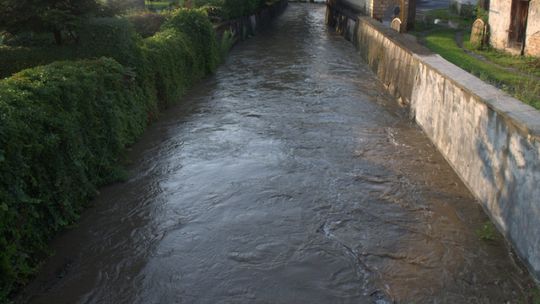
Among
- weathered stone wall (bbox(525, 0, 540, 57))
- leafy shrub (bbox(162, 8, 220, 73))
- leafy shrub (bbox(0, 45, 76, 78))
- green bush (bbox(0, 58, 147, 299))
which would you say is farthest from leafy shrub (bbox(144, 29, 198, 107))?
weathered stone wall (bbox(525, 0, 540, 57))

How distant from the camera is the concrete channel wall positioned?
5.66 meters

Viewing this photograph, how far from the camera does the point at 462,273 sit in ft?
19.2

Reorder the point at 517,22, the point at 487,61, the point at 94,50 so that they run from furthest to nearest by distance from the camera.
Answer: the point at 517,22, the point at 487,61, the point at 94,50

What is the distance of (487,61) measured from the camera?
15625 mm

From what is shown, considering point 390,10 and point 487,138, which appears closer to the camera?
point 487,138

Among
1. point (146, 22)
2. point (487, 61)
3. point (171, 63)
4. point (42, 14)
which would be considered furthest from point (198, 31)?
point (487, 61)

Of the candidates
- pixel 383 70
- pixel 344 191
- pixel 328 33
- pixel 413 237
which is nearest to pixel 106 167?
pixel 344 191

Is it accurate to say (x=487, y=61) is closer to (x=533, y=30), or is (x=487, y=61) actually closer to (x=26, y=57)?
(x=533, y=30)

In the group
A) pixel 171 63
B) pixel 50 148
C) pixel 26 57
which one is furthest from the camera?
pixel 171 63

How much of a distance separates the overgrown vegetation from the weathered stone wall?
0.34 metres

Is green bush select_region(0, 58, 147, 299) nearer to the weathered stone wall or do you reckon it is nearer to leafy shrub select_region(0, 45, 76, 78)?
leafy shrub select_region(0, 45, 76, 78)

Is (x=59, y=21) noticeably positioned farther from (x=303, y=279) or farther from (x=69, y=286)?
(x=303, y=279)

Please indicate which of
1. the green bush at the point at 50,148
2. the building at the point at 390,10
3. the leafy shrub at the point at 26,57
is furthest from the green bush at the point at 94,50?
the building at the point at 390,10

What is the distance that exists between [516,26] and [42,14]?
14.1 metres
